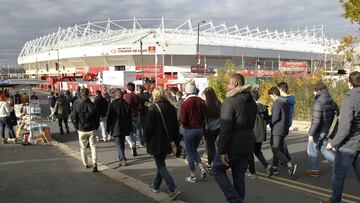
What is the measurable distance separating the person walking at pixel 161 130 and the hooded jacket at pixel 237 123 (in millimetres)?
1496

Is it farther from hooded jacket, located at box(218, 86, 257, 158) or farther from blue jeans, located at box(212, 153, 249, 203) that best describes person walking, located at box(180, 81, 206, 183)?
hooded jacket, located at box(218, 86, 257, 158)

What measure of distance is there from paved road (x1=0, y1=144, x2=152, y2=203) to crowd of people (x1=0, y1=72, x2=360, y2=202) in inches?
19.9

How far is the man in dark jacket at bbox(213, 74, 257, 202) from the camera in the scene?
4.41 m

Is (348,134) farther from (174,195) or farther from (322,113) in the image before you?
(174,195)

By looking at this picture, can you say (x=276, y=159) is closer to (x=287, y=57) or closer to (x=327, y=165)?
(x=327, y=165)

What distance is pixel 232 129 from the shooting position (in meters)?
4.43

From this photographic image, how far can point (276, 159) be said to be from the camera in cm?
745

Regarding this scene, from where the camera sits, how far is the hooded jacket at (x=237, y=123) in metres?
4.40

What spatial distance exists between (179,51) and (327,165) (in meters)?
75.2

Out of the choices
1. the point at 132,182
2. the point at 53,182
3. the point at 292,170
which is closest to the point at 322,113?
the point at 292,170

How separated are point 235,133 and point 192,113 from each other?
2421 mm

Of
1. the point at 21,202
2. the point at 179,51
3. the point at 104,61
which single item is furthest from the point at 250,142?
the point at 104,61

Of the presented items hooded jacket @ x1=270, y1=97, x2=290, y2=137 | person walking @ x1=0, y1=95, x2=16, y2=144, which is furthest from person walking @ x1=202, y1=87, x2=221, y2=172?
person walking @ x1=0, y1=95, x2=16, y2=144

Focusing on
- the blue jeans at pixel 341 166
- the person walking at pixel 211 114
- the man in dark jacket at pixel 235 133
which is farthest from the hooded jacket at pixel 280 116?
the man in dark jacket at pixel 235 133
